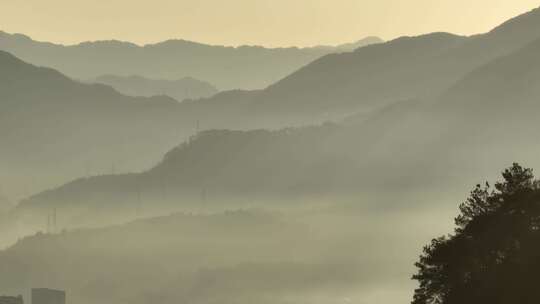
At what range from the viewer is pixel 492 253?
359ft

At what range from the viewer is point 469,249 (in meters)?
111

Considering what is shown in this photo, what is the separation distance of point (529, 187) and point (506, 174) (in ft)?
6.93

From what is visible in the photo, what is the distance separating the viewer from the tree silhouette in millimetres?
103438

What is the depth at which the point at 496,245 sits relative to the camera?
10875cm

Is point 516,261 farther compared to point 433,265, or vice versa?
point 433,265

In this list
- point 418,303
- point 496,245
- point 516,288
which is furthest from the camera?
point 418,303

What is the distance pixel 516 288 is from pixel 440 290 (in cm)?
1373

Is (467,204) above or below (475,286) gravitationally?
above

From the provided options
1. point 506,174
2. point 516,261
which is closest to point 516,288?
point 516,261

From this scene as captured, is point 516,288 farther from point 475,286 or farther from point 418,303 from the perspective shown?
point 418,303

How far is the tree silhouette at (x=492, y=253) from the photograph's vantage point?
103438mm

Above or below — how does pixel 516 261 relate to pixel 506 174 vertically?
below

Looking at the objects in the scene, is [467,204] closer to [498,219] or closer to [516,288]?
[498,219]

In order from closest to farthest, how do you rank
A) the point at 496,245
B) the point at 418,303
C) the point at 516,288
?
1. the point at 516,288
2. the point at 496,245
3. the point at 418,303
